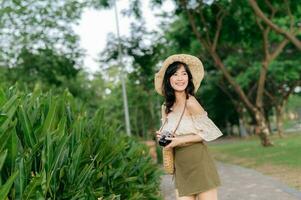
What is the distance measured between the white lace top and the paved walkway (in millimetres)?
4331

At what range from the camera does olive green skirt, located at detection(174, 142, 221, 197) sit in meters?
4.01

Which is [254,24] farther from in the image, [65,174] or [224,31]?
[65,174]

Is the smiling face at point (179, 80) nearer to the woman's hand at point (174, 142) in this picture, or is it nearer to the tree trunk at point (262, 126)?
the woman's hand at point (174, 142)

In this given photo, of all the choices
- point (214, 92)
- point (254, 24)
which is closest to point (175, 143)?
point (254, 24)

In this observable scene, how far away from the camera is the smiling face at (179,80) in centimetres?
415

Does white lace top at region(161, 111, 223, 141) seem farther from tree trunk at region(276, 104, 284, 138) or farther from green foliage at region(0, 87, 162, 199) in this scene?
tree trunk at region(276, 104, 284, 138)

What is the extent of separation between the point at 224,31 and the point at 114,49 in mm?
7307

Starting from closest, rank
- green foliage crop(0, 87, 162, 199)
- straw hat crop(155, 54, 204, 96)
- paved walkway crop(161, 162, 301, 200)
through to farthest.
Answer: green foliage crop(0, 87, 162, 199) → straw hat crop(155, 54, 204, 96) → paved walkway crop(161, 162, 301, 200)

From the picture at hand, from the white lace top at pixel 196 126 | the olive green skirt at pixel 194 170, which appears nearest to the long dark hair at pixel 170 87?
the white lace top at pixel 196 126

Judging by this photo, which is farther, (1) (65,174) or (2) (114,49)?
(2) (114,49)

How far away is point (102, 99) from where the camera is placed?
59344 mm

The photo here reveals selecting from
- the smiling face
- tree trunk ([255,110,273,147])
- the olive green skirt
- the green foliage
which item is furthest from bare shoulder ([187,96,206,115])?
tree trunk ([255,110,273,147])

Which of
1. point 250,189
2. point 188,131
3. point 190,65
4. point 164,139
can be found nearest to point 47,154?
point 164,139

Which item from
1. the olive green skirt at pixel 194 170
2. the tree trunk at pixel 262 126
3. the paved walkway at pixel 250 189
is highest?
the olive green skirt at pixel 194 170
